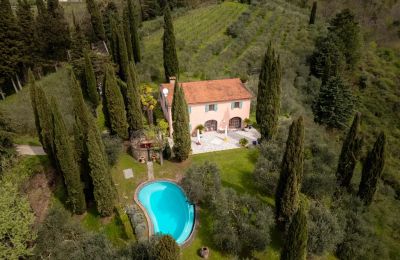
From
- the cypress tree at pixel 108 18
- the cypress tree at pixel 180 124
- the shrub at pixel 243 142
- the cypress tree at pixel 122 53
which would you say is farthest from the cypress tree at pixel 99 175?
the cypress tree at pixel 108 18

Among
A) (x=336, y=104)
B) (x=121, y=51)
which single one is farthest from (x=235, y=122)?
(x=336, y=104)

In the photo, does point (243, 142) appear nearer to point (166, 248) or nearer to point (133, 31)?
point (166, 248)

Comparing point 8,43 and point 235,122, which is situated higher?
point 8,43

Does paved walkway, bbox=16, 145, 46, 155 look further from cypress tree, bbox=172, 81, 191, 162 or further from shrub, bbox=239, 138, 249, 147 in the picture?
shrub, bbox=239, 138, 249, 147

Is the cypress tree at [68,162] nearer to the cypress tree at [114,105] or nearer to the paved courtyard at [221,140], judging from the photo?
the cypress tree at [114,105]

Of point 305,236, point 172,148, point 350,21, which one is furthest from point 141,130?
point 350,21

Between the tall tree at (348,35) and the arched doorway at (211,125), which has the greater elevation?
the tall tree at (348,35)
